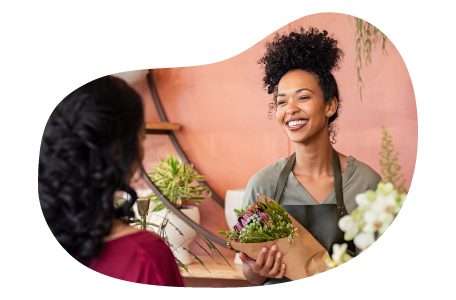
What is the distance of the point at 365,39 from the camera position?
1.37 meters

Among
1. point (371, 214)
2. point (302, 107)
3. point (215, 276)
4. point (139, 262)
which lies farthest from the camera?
point (215, 276)

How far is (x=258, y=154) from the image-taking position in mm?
1428

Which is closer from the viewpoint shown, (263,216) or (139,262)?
(139,262)

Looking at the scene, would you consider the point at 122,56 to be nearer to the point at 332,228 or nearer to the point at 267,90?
the point at 267,90

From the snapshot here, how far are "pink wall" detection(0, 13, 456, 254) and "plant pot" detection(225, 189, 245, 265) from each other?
0.08 ft

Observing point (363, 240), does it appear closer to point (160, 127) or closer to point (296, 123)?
point (296, 123)

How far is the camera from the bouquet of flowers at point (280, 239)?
1248 millimetres

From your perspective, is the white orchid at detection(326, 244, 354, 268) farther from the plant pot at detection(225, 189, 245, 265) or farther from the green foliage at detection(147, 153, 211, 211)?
the green foliage at detection(147, 153, 211, 211)

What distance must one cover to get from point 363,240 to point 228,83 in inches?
25.2

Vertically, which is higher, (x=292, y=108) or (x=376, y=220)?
(x=292, y=108)

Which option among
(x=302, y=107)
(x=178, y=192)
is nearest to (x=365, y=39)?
(x=302, y=107)

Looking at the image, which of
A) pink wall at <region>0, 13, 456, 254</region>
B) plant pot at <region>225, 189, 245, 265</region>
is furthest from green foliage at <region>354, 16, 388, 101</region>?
plant pot at <region>225, 189, 245, 265</region>

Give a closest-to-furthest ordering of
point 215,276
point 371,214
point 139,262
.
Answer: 1. point 139,262
2. point 371,214
3. point 215,276

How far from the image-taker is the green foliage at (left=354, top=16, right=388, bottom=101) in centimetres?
136
